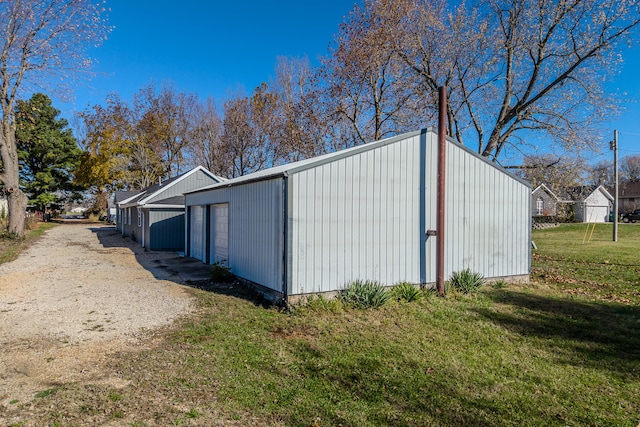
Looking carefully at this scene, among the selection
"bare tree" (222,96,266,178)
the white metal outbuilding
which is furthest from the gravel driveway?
"bare tree" (222,96,266,178)

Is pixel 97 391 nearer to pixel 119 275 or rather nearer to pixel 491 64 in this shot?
pixel 119 275

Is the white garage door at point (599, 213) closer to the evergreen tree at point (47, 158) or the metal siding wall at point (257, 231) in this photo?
the metal siding wall at point (257, 231)

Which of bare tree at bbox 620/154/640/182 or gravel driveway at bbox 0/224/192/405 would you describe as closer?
gravel driveway at bbox 0/224/192/405

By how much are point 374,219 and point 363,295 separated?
1.53m

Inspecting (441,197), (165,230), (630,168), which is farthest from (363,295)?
(630,168)

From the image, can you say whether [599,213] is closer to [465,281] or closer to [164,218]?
[465,281]

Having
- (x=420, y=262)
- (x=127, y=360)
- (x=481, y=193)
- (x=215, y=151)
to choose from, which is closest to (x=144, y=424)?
(x=127, y=360)

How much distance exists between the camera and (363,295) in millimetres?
7055

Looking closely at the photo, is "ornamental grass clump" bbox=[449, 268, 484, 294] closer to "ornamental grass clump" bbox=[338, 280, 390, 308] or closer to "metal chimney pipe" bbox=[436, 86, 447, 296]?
"metal chimney pipe" bbox=[436, 86, 447, 296]

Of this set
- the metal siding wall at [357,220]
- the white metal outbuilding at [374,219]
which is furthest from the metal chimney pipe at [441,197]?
the metal siding wall at [357,220]

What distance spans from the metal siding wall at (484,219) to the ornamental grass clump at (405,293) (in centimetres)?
126

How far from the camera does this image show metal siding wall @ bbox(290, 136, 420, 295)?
22.8ft

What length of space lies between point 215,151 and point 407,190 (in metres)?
27.4

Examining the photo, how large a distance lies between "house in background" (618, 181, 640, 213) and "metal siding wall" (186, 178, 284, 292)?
179ft
